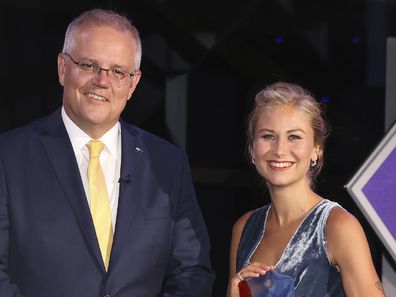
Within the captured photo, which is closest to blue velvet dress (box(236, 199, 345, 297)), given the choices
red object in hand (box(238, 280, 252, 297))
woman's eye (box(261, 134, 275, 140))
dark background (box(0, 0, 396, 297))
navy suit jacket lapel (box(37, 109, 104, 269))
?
red object in hand (box(238, 280, 252, 297))

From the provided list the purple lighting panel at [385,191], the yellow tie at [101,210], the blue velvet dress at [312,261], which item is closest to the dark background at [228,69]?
the purple lighting panel at [385,191]

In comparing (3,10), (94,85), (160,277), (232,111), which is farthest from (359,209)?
(3,10)

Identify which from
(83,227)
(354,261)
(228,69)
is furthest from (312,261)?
(228,69)

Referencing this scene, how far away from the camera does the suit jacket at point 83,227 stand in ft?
9.16

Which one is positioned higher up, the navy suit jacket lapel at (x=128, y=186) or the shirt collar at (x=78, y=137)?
the shirt collar at (x=78, y=137)

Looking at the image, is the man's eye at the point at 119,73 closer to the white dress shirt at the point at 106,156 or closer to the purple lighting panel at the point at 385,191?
the white dress shirt at the point at 106,156

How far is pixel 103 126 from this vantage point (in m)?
2.96

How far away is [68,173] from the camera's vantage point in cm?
288

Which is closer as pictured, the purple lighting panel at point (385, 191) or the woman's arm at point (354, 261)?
the woman's arm at point (354, 261)

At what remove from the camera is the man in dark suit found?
9.19 feet

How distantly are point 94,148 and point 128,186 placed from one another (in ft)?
0.55

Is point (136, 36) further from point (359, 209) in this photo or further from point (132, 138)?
point (359, 209)

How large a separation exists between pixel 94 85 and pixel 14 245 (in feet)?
1.87

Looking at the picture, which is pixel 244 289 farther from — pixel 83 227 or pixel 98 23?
pixel 98 23
